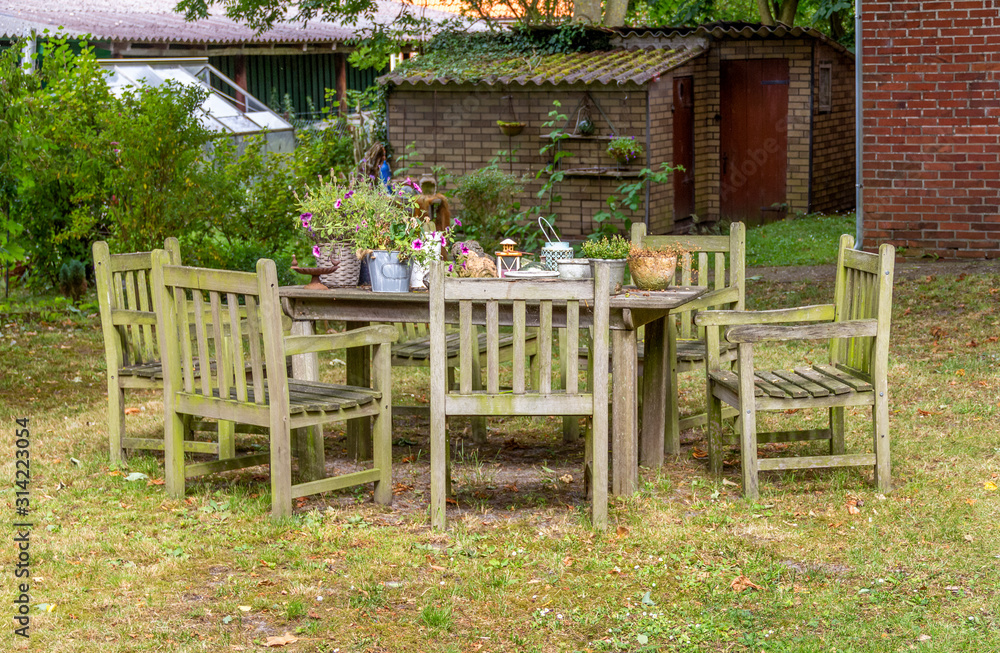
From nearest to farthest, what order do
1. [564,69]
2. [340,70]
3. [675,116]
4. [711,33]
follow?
[564,69], [675,116], [711,33], [340,70]

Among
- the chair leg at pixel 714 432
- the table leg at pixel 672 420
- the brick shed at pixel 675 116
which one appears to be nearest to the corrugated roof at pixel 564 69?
the brick shed at pixel 675 116

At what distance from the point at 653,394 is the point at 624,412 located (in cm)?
56

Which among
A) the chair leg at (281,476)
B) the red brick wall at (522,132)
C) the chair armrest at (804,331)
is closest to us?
the chair leg at (281,476)

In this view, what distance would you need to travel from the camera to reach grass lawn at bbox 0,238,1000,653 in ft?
13.1

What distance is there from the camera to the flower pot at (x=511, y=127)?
572 inches

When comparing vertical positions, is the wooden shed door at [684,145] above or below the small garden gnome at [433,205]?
above

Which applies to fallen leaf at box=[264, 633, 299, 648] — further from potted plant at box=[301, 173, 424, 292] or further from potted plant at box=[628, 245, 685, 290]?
potted plant at box=[628, 245, 685, 290]

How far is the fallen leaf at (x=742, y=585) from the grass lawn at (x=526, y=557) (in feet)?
0.08

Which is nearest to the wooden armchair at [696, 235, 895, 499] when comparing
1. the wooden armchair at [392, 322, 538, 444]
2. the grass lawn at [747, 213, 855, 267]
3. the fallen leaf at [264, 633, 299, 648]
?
the wooden armchair at [392, 322, 538, 444]

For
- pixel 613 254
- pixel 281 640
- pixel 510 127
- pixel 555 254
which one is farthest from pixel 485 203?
pixel 281 640

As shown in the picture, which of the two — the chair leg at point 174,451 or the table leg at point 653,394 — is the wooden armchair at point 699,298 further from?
the chair leg at point 174,451

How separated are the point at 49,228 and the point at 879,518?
27.4 feet

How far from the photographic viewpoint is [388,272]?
547 centimetres

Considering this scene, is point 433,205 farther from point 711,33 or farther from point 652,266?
point 711,33
